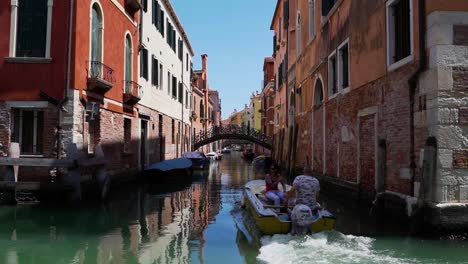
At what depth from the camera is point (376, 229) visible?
7.73 metres

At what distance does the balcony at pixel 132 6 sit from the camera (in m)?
14.7

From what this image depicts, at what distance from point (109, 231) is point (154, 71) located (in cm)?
1181

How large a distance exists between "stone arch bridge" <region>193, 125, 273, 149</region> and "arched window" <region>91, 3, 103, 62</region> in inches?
805

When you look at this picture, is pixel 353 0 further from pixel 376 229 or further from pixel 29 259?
pixel 29 259

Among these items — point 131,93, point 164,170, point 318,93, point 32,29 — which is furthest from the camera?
point 164,170

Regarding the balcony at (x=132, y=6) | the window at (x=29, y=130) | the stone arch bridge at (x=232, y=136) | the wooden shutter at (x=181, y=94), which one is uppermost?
the balcony at (x=132, y=6)

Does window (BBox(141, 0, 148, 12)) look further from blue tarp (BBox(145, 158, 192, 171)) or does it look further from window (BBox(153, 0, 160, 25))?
blue tarp (BBox(145, 158, 192, 171))

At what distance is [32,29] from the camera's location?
10664mm

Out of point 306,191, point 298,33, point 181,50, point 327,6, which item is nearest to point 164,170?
point 327,6

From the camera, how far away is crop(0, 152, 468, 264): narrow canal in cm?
574

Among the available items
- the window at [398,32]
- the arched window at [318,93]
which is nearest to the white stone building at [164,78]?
the arched window at [318,93]

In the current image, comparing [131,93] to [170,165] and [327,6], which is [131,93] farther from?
[327,6]

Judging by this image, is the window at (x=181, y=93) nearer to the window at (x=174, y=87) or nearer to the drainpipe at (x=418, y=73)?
the window at (x=174, y=87)

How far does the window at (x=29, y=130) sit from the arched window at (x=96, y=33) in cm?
216
